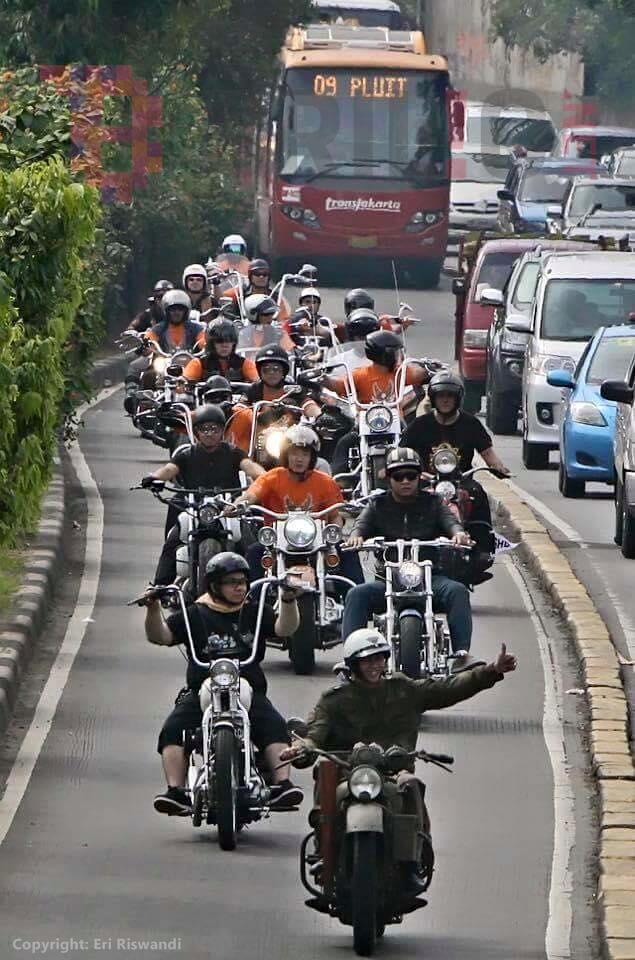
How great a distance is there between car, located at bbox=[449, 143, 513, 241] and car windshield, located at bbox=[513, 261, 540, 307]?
23692 millimetres

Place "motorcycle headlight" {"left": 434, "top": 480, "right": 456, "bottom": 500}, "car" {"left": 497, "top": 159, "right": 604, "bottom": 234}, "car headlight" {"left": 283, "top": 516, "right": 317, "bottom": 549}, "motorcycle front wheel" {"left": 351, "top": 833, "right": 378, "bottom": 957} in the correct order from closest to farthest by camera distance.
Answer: "motorcycle front wheel" {"left": 351, "top": 833, "right": 378, "bottom": 957} < "car headlight" {"left": 283, "top": 516, "right": 317, "bottom": 549} < "motorcycle headlight" {"left": 434, "top": 480, "right": 456, "bottom": 500} < "car" {"left": 497, "top": 159, "right": 604, "bottom": 234}

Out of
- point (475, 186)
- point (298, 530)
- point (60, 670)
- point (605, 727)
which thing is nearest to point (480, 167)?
point (475, 186)

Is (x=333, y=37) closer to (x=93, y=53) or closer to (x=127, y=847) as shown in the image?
(x=93, y=53)

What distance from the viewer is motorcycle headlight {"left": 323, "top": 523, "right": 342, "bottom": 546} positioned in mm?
14859

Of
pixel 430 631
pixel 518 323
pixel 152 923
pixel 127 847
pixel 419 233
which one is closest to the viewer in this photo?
pixel 152 923

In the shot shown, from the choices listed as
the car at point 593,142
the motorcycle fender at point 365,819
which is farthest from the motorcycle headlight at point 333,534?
the car at point 593,142

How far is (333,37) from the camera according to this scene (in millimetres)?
49000

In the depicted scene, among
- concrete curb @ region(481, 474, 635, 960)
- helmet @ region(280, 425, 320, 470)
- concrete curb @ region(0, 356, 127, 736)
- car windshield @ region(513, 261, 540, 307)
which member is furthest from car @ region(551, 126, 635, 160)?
helmet @ region(280, 425, 320, 470)

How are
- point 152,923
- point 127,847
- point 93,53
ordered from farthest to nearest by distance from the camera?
point 93,53 → point 127,847 → point 152,923

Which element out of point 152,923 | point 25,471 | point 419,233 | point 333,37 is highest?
point 152,923

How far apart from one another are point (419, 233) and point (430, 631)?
35306 mm

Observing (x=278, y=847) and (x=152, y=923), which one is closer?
(x=152, y=923)

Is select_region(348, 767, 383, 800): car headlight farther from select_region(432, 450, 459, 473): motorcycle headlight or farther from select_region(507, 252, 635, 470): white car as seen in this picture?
select_region(507, 252, 635, 470): white car

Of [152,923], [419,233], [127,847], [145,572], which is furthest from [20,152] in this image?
[419,233]
